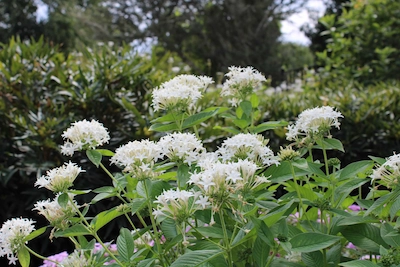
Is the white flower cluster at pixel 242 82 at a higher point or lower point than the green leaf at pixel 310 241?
higher

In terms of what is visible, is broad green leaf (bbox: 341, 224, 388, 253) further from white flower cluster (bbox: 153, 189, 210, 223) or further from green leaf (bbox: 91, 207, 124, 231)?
green leaf (bbox: 91, 207, 124, 231)

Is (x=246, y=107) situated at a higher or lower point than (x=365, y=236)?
higher

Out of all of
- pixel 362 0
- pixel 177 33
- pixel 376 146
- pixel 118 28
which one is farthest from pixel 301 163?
pixel 118 28

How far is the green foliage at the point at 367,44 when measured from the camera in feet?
22.5

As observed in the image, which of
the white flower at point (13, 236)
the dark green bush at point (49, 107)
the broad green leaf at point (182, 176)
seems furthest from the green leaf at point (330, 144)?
the dark green bush at point (49, 107)

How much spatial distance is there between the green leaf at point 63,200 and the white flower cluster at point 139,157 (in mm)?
165

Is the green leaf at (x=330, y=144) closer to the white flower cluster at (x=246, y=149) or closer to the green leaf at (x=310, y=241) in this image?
the white flower cluster at (x=246, y=149)

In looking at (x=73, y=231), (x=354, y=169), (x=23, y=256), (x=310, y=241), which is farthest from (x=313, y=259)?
(x=23, y=256)

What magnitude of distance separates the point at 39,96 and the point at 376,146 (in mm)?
2619

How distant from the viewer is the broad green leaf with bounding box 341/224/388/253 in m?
1.12

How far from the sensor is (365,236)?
1.14 metres

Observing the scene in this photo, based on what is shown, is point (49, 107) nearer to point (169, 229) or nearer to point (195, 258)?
point (169, 229)

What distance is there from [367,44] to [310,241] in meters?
6.70

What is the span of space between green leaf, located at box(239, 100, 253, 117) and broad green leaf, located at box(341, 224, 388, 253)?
462mm
